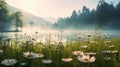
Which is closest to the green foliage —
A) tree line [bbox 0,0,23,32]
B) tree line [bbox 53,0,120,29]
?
tree line [bbox 0,0,23,32]

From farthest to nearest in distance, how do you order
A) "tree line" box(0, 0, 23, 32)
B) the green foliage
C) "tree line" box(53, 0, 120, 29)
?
"tree line" box(53, 0, 120, 29) → "tree line" box(0, 0, 23, 32) → the green foliage

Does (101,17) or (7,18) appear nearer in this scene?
(7,18)

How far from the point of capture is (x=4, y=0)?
82.8 meters

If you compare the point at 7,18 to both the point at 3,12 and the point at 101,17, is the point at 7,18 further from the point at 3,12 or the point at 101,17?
the point at 101,17

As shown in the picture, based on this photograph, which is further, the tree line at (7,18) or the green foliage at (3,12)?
the tree line at (7,18)

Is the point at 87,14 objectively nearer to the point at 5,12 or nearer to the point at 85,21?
the point at 85,21

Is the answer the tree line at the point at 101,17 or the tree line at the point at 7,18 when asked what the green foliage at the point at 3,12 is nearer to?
the tree line at the point at 7,18

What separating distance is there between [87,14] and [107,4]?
716 inches

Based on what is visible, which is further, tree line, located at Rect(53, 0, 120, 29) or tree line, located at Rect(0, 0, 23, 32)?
tree line, located at Rect(53, 0, 120, 29)

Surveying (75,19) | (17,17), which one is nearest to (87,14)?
(75,19)

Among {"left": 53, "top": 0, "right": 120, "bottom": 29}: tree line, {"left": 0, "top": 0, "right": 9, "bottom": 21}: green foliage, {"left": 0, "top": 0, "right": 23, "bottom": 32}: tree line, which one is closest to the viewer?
{"left": 0, "top": 0, "right": 9, "bottom": 21}: green foliage

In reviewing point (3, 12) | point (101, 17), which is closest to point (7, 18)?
point (3, 12)

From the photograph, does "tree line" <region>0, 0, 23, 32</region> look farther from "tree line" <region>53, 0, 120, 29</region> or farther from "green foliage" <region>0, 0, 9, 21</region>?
"tree line" <region>53, 0, 120, 29</region>

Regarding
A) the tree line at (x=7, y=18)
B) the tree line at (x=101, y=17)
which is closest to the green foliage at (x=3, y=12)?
the tree line at (x=7, y=18)
